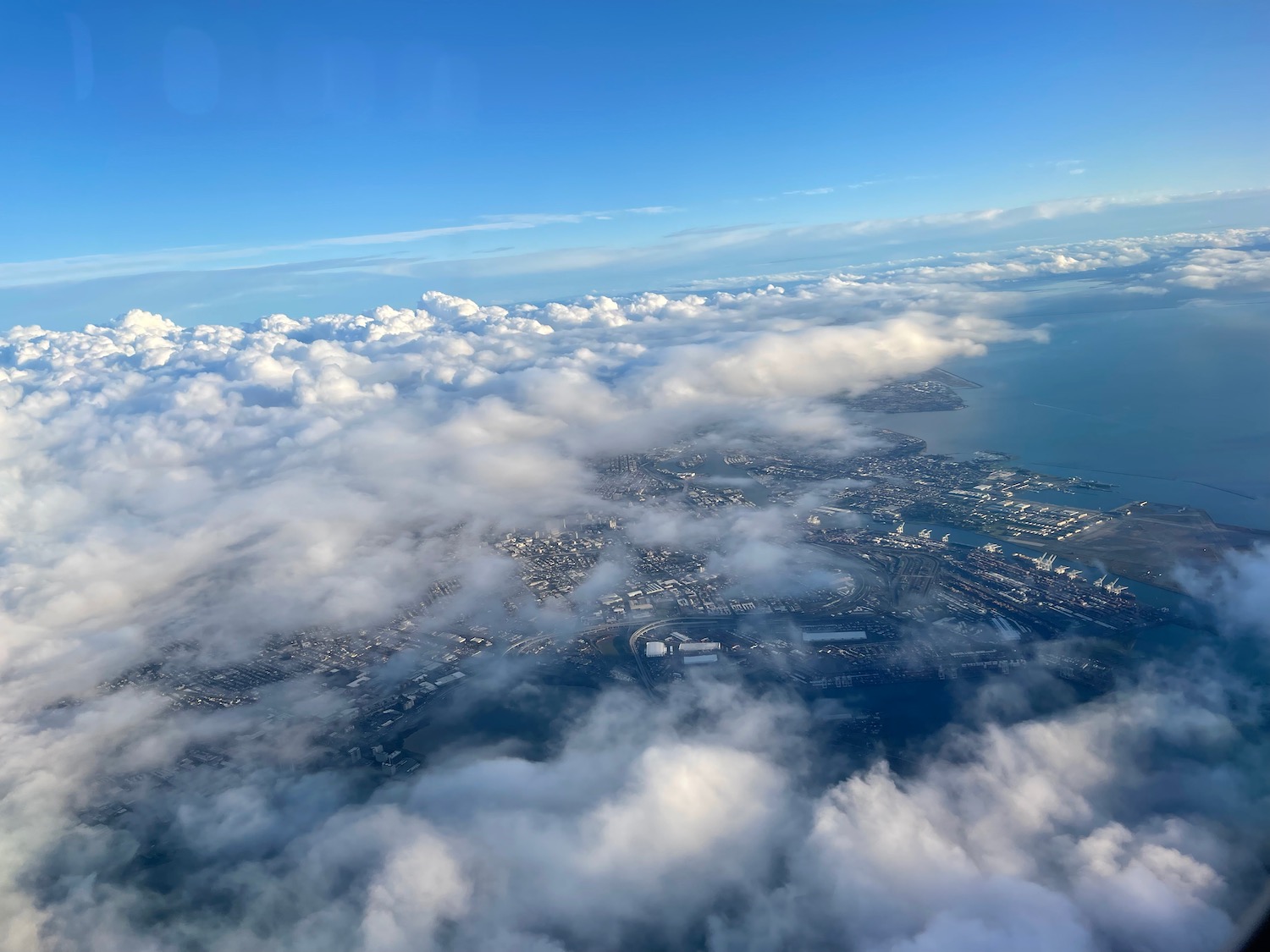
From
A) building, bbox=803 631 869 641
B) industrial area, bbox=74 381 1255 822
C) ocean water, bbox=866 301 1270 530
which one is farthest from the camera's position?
ocean water, bbox=866 301 1270 530

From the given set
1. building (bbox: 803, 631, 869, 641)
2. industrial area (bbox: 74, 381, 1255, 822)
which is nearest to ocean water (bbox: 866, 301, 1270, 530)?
industrial area (bbox: 74, 381, 1255, 822)

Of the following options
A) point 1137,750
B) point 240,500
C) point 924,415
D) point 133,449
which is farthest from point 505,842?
point 133,449

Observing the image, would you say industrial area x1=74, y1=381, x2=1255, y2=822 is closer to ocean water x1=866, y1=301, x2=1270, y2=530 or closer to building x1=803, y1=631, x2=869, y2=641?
building x1=803, y1=631, x2=869, y2=641

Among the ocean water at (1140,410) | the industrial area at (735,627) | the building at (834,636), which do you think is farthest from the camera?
the ocean water at (1140,410)

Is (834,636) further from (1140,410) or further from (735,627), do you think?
(1140,410)

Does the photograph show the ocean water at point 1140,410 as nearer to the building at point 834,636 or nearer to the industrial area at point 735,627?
the industrial area at point 735,627

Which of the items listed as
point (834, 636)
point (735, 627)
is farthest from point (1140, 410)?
point (735, 627)

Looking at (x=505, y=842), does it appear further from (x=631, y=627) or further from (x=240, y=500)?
(x=240, y=500)

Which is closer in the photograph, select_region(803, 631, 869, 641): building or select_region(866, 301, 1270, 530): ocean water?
select_region(803, 631, 869, 641): building

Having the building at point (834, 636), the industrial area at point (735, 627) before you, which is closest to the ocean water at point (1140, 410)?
the industrial area at point (735, 627)

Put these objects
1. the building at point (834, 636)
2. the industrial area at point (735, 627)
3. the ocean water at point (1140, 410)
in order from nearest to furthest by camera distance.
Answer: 1. the industrial area at point (735, 627)
2. the building at point (834, 636)
3. the ocean water at point (1140, 410)
